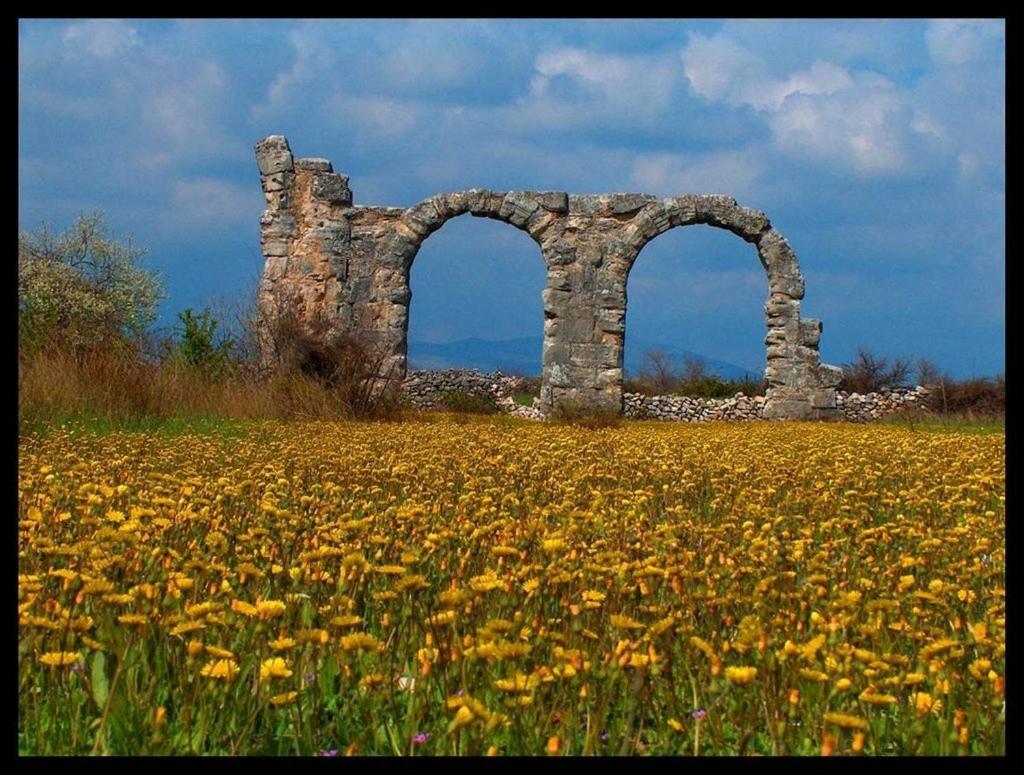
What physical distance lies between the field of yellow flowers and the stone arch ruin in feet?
50.2

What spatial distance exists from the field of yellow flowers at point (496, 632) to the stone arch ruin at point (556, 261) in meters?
15.3

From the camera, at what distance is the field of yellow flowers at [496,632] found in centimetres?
260

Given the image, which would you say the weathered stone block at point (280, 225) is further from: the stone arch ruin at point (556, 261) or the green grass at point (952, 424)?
the green grass at point (952, 424)

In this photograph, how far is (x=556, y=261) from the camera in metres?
21.2

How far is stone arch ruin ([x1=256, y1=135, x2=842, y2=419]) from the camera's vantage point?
832 inches

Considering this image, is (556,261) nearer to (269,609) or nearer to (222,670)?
(269,609)

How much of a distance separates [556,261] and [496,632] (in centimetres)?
1896

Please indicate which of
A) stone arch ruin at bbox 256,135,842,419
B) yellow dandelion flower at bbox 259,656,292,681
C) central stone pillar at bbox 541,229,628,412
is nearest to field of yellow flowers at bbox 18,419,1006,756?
yellow dandelion flower at bbox 259,656,292,681

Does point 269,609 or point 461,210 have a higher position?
point 461,210

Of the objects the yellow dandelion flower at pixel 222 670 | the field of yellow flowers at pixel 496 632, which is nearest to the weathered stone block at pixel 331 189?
the field of yellow flowers at pixel 496 632

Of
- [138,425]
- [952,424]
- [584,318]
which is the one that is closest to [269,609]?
[138,425]

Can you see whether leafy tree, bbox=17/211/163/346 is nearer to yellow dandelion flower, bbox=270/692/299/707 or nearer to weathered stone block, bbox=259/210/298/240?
weathered stone block, bbox=259/210/298/240
